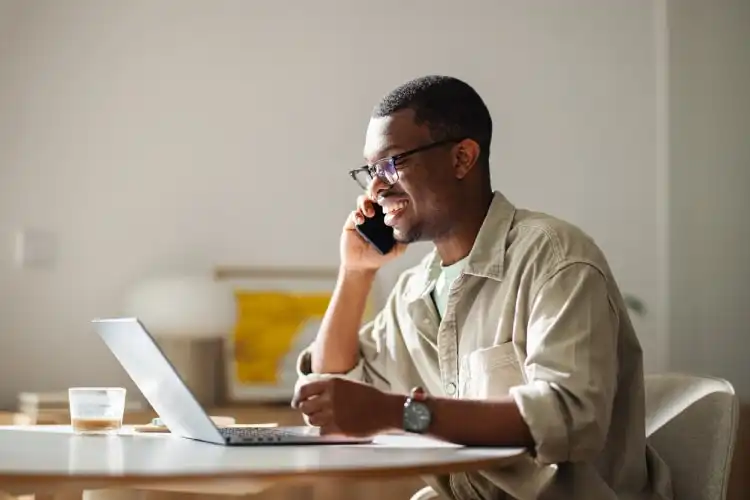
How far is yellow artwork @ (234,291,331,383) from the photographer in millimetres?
2900

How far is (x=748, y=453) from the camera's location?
8.93ft

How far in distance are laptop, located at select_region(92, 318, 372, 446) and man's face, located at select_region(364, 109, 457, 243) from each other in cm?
44

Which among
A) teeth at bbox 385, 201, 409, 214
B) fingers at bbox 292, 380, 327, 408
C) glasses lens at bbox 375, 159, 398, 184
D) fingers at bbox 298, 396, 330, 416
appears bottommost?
fingers at bbox 298, 396, 330, 416

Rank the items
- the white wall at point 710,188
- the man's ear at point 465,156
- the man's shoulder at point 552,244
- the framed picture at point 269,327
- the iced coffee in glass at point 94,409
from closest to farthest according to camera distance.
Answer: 1. the man's shoulder at point 552,244
2. the iced coffee in glass at point 94,409
3. the man's ear at point 465,156
4. the framed picture at point 269,327
5. the white wall at point 710,188

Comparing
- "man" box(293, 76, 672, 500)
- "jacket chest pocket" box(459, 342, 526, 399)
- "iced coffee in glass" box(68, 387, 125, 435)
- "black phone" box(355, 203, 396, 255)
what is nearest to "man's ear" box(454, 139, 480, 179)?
"man" box(293, 76, 672, 500)

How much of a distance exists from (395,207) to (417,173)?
9 cm

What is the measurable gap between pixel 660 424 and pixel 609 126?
1.48 metres

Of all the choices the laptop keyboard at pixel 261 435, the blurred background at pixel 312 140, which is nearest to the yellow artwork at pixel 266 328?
the blurred background at pixel 312 140

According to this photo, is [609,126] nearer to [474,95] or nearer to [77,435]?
[474,95]

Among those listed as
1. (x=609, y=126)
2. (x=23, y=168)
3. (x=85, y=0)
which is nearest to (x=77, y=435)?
(x=23, y=168)

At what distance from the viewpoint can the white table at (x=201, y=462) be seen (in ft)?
3.69

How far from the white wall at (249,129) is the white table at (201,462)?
4.70 feet

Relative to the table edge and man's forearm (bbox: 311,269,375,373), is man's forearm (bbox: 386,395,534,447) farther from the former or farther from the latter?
man's forearm (bbox: 311,269,375,373)

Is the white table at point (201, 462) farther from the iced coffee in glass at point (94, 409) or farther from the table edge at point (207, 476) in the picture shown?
the iced coffee in glass at point (94, 409)
